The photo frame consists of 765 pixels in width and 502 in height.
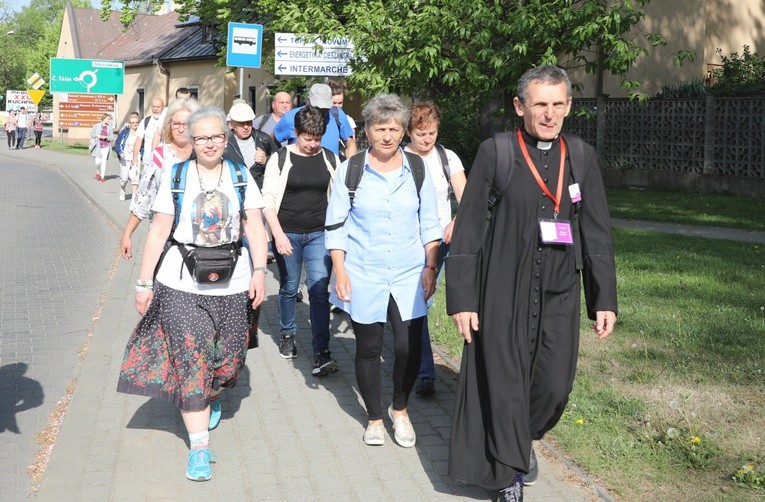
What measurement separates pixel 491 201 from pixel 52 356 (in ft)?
14.4

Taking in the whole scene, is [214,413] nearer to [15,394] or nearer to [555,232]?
[15,394]

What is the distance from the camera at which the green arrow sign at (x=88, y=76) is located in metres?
45.4

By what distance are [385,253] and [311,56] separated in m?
8.64

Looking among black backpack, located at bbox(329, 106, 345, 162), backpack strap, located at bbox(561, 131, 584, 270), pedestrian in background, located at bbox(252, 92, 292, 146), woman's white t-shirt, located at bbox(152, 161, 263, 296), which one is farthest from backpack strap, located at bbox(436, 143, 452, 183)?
pedestrian in background, located at bbox(252, 92, 292, 146)

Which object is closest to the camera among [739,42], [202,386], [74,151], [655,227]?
[202,386]

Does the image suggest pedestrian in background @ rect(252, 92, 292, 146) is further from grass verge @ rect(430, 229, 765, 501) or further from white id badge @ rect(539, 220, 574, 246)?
white id badge @ rect(539, 220, 574, 246)

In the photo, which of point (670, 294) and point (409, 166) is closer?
point (409, 166)

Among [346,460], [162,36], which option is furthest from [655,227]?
[162,36]

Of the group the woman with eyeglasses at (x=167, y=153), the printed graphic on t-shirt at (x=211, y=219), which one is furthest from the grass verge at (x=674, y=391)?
the woman with eyeglasses at (x=167, y=153)

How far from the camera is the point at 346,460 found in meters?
5.27

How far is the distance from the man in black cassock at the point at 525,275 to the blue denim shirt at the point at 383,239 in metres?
0.98

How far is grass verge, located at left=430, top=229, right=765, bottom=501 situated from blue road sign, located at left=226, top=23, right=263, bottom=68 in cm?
625

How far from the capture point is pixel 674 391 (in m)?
6.15

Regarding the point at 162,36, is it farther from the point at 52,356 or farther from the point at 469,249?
the point at 469,249
